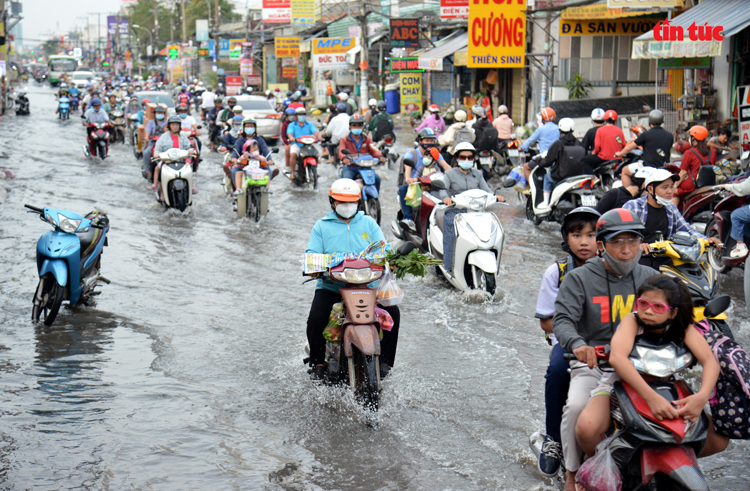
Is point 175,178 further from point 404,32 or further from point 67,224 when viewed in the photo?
point 404,32

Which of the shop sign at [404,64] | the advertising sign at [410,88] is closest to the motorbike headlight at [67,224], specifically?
the shop sign at [404,64]

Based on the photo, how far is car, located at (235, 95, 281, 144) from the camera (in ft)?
92.9

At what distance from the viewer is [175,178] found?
14.6 metres

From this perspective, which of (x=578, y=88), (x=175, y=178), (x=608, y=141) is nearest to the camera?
(x=608, y=141)

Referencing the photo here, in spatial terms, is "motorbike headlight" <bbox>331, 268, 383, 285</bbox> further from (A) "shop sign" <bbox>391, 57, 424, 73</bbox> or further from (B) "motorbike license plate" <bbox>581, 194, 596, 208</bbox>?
(A) "shop sign" <bbox>391, 57, 424, 73</bbox>

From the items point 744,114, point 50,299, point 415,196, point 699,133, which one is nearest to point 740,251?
point 699,133

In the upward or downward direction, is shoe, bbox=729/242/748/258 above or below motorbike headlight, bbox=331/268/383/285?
below

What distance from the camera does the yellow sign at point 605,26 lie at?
20.9 meters

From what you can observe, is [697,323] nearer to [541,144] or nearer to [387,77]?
[541,144]

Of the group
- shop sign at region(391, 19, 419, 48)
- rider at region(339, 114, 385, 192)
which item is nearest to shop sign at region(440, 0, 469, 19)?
shop sign at region(391, 19, 419, 48)

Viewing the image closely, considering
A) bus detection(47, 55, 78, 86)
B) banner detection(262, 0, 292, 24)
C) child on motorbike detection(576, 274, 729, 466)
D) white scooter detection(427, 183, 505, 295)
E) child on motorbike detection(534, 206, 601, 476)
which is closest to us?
child on motorbike detection(576, 274, 729, 466)

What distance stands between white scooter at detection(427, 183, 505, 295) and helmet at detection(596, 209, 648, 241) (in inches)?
185

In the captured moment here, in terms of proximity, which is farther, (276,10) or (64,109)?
(64,109)

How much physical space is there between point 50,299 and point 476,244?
419 cm
